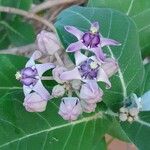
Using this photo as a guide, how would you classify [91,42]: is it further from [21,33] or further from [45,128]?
[21,33]

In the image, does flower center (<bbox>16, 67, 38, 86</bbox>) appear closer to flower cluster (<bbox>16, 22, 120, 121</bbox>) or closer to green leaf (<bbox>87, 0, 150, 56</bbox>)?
flower cluster (<bbox>16, 22, 120, 121</bbox>)

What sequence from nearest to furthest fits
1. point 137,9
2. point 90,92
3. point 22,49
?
point 90,92 → point 137,9 → point 22,49

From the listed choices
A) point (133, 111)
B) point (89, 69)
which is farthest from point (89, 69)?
point (133, 111)

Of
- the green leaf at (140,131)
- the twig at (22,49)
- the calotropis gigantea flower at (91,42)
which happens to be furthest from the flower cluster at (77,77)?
the twig at (22,49)

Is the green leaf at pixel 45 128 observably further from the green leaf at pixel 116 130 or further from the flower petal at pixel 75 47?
the flower petal at pixel 75 47

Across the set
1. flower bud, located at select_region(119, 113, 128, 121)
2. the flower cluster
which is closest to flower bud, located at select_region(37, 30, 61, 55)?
the flower cluster

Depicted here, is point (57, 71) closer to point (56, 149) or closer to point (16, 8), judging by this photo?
point (56, 149)
